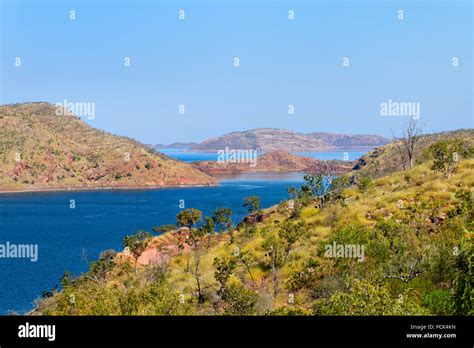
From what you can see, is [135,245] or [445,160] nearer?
[445,160]

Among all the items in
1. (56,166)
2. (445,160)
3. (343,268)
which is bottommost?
(343,268)

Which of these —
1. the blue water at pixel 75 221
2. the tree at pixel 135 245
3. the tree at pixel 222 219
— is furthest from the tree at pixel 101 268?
the tree at pixel 222 219

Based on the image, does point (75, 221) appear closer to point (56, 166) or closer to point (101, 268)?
point (101, 268)

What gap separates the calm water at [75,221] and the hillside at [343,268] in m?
17.2

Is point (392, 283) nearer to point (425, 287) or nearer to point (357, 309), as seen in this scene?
point (425, 287)

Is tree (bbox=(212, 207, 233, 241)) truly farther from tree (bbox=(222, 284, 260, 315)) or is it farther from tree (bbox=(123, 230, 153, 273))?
tree (bbox=(222, 284, 260, 315))

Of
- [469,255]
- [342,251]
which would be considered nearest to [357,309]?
[469,255]

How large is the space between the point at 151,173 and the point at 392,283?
182837 mm

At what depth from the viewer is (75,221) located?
112875 millimetres

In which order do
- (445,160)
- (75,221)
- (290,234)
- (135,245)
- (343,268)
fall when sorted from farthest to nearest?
(75,221) → (135,245) → (445,160) → (290,234) → (343,268)

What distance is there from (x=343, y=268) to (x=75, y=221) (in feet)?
325

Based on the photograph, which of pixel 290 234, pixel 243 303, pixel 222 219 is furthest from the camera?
pixel 222 219

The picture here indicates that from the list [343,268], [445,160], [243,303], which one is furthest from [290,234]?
[445,160]

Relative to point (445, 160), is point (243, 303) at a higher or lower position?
lower
